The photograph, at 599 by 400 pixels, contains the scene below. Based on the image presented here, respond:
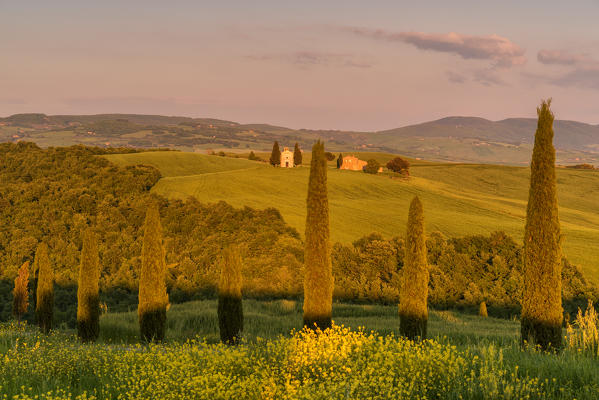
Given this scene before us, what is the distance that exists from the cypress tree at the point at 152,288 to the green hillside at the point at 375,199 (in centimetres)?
2846

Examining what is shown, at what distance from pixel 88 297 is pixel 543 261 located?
2264cm

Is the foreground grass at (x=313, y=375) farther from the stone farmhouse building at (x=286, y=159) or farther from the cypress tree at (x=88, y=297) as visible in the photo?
the stone farmhouse building at (x=286, y=159)

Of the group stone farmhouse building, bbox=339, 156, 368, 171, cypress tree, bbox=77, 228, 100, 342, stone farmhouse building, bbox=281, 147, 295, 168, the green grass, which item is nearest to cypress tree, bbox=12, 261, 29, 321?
the green grass

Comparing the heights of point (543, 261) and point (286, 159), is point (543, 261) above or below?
below

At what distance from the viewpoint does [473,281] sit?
135 feet

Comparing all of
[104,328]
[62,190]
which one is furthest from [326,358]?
[62,190]

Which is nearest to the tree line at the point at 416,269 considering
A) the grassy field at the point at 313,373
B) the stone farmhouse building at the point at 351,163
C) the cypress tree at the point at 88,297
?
the grassy field at the point at 313,373

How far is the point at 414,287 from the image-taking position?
61.2 feet

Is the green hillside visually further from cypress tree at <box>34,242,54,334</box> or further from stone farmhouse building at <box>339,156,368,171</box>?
cypress tree at <box>34,242,54,334</box>

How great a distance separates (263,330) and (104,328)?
10269mm

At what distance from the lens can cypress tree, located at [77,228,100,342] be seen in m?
24.5

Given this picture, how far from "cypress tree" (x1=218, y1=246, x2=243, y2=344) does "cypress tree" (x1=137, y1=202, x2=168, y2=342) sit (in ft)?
10.0

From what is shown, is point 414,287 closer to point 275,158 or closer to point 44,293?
point 44,293

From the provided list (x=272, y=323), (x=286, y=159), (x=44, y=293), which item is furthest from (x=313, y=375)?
(x=286, y=159)
